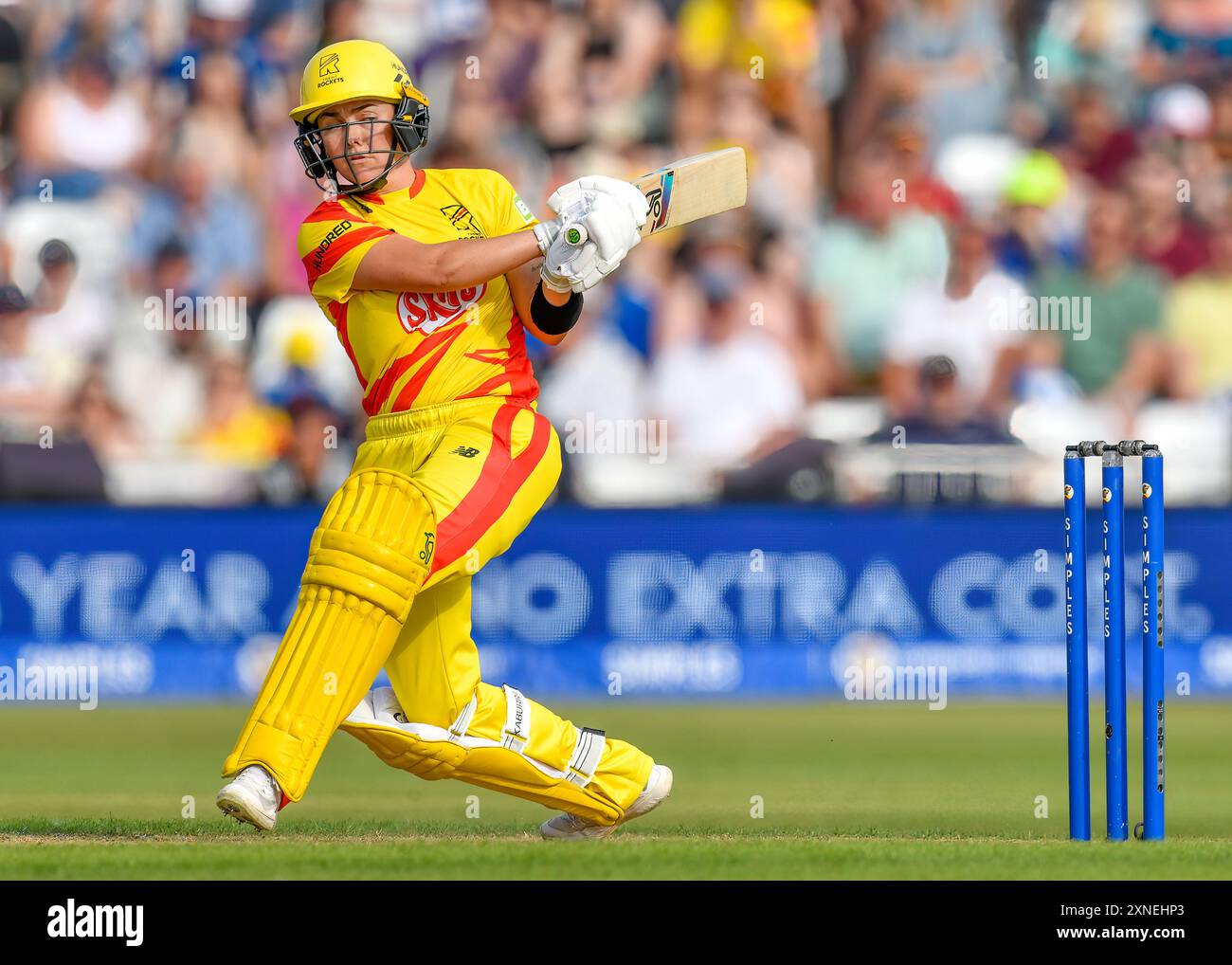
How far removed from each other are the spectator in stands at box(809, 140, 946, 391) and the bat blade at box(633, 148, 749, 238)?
595 cm

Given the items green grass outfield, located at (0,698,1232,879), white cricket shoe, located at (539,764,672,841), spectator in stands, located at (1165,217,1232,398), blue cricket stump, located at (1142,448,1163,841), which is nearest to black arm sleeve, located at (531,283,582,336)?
white cricket shoe, located at (539,764,672,841)

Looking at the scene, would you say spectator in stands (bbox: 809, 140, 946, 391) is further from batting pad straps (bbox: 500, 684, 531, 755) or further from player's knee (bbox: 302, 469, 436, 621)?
player's knee (bbox: 302, 469, 436, 621)

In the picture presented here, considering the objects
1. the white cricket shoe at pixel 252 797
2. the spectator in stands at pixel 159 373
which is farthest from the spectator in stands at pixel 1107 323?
the white cricket shoe at pixel 252 797

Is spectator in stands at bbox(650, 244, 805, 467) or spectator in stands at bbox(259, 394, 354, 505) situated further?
spectator in stands at bbox(650, 244, 805, 467)

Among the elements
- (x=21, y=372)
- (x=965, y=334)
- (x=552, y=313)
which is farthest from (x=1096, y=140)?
(x=552, y=313)

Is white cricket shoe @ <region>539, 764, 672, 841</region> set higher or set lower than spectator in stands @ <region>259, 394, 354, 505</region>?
lower

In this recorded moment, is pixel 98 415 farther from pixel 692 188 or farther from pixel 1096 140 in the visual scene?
pixel 692 188

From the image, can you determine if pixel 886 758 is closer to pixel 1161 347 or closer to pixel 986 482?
pixel 986 482

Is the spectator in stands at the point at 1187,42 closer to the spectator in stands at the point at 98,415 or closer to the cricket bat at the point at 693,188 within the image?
the spectator in stands at the point at 98,415

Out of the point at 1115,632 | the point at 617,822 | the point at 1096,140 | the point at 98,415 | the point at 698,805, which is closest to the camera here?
the point at 1115,632

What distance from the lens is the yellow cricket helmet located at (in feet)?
16.9

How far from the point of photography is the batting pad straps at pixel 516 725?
17.0 feet

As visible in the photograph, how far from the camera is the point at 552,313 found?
5.19 m

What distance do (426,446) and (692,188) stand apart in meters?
0.96
